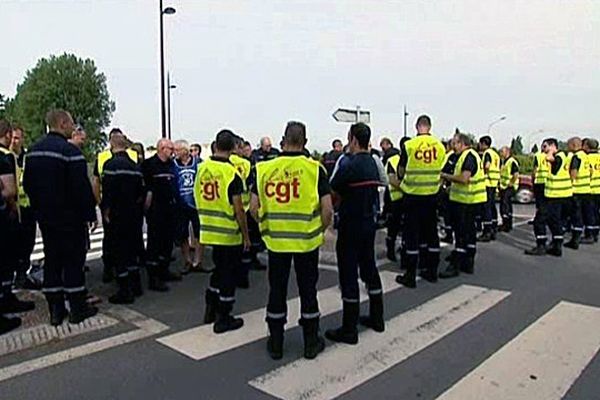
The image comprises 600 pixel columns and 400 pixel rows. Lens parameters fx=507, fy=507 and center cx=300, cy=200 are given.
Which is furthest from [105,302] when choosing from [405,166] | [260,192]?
[405,166]

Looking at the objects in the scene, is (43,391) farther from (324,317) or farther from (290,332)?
(324,317)

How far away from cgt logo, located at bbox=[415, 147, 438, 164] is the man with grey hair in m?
3.29

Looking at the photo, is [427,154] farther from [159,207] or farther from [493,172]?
[493,172]

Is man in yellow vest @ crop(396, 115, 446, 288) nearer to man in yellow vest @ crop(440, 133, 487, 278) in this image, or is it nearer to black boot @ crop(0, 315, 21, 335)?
man in yellow vest @ crop(440, 133, 487, 278)

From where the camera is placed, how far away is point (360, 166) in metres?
4.96

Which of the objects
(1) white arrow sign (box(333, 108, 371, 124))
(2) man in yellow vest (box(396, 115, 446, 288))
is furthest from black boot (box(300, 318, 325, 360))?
(1) white arrow sign (box(333, 108, 371, 124))

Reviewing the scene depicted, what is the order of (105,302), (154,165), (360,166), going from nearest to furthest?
(360,166) → (105,302) → (154,165)

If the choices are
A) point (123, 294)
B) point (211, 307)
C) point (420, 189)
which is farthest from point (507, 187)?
point (123, 294)

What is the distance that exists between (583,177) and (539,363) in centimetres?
692


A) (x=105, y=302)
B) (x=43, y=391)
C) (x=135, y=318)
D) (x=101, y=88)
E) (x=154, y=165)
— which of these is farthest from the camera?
(x=101, y=88)

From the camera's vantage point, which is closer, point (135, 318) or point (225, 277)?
point (225, 277)

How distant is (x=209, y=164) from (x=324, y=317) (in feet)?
6.99

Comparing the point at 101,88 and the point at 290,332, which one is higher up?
the point at 101,88

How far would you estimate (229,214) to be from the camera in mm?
5121
